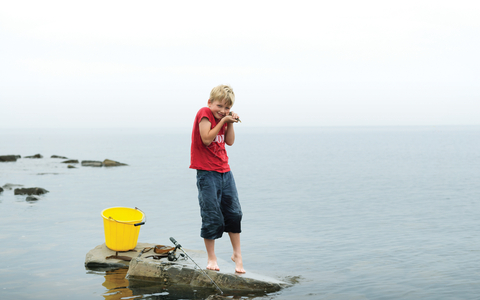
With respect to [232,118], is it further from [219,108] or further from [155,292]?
[155,292]

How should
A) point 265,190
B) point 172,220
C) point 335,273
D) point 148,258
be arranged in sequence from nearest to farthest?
point 148,258, point 335,273, point 172,220, point 265,190

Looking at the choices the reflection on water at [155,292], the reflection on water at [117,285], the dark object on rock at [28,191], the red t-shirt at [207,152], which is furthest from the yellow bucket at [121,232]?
the dark object on rock at [28,191]

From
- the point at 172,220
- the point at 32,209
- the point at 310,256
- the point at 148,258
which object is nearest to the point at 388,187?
the point at 172,220

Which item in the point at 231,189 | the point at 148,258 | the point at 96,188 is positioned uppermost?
the point at 231,189

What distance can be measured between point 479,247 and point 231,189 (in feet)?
23.7

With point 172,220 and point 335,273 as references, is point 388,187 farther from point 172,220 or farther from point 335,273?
point 335,273

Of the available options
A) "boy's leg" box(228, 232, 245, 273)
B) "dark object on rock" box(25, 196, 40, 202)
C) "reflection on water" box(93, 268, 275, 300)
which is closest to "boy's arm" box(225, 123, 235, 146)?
"boy's leg" box(228, 232, 245, 273)

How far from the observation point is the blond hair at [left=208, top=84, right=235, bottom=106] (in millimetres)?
5969

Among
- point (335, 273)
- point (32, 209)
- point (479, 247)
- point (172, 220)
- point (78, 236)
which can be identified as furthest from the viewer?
point (32, 209)

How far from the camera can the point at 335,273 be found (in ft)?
26.9

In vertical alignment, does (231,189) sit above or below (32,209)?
above

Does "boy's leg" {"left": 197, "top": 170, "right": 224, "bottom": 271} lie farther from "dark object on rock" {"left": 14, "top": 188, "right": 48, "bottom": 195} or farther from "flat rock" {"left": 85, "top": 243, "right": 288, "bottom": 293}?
"dark object on rock" {"left": 14, "top": 188, "right": 48, "bottom": 195}

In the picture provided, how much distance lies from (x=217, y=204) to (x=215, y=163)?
0.58 meters

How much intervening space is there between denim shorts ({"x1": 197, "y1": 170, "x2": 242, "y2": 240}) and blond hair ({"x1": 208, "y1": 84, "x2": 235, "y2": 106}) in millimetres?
1026
